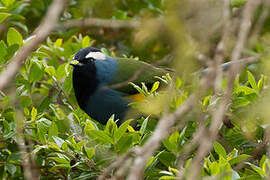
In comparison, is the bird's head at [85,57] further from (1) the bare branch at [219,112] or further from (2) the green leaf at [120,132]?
(1) the bare branch at [219,112]

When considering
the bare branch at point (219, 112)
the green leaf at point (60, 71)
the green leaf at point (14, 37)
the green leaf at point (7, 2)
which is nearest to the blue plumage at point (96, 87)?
the green leaf at point (60, 71)

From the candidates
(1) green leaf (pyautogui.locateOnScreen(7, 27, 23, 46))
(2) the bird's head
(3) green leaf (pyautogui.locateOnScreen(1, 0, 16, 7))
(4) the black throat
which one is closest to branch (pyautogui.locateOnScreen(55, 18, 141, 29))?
(1) green leaf (pyautogui.locateOnScreen(7, 27, 23, 46))

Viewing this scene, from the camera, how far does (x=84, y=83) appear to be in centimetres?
338

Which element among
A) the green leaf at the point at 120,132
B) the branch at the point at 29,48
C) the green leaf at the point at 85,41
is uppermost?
the branch at the point at 29,48

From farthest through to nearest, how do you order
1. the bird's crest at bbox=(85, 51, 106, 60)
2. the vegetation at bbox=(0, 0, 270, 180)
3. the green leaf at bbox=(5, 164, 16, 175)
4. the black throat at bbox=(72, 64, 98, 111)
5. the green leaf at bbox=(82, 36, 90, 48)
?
the green leaf at bbox=(82, 36, 90, 48)
the bird's crest at bbox=(85, 51, 106, 60)
the black throat at bbox=(72, 64, 98, 111)
the green leaf at bbox=(5, 164, 16, 175)
the vegetation at bbox=(0, 0, 270, 180)

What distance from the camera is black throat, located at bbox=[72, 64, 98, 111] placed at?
3.28 metres

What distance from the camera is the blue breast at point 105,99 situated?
3.30 meters

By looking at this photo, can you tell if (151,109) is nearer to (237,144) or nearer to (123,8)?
(237,144)

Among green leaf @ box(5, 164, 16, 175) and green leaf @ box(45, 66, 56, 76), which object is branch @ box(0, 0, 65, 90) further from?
green leaf @ box(45, 66, 56, 76)

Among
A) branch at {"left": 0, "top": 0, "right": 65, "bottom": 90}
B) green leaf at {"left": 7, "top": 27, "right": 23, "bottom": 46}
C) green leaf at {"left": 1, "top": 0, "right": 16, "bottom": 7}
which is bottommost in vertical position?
green leaf at {"left": 7, "top": 27, "right": 23, "bottom": 46}

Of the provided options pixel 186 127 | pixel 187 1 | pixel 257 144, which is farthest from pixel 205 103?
pixel 187 1

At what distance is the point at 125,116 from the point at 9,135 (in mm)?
892

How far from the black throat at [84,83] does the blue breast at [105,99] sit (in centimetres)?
3

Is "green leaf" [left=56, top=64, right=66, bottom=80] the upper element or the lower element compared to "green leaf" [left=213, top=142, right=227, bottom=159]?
upper
